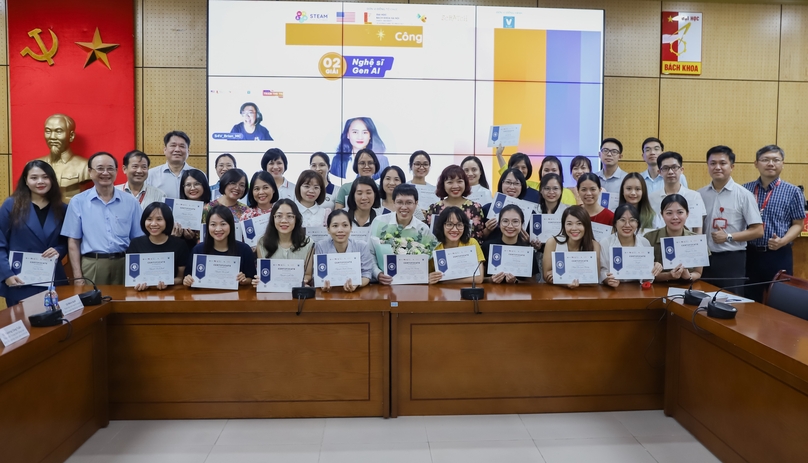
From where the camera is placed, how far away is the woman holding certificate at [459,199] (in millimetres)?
3705

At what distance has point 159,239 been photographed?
10.5 ft

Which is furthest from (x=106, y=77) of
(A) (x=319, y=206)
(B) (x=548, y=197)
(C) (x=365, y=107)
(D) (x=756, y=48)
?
(D) (x=756, y=48)

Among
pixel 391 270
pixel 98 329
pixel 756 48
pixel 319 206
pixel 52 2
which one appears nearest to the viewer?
pixel 98 329

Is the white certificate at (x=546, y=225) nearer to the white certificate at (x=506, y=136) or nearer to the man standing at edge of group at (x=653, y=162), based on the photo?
the white certificate at (x=506, y=136)

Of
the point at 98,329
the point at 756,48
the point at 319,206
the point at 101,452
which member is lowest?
the point at 101,452

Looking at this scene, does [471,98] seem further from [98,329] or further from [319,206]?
[98,329]

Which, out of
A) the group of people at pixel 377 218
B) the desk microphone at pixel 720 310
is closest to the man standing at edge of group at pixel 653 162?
the group of people at pixel 377 218

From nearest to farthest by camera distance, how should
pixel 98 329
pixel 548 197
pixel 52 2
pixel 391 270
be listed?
pixel 98 329 → pixel 391 270 → pixel 548 197 → pixel 52 2

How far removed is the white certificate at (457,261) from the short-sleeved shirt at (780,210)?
7.78 ft

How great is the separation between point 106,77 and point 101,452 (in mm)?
4062

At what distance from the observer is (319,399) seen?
9.29ft

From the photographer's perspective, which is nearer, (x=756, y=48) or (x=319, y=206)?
(x=319, y=206)

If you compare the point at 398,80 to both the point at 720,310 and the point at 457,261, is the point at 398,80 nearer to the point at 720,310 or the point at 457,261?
the point at 457,261

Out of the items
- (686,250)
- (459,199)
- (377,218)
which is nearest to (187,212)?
(377,218)
